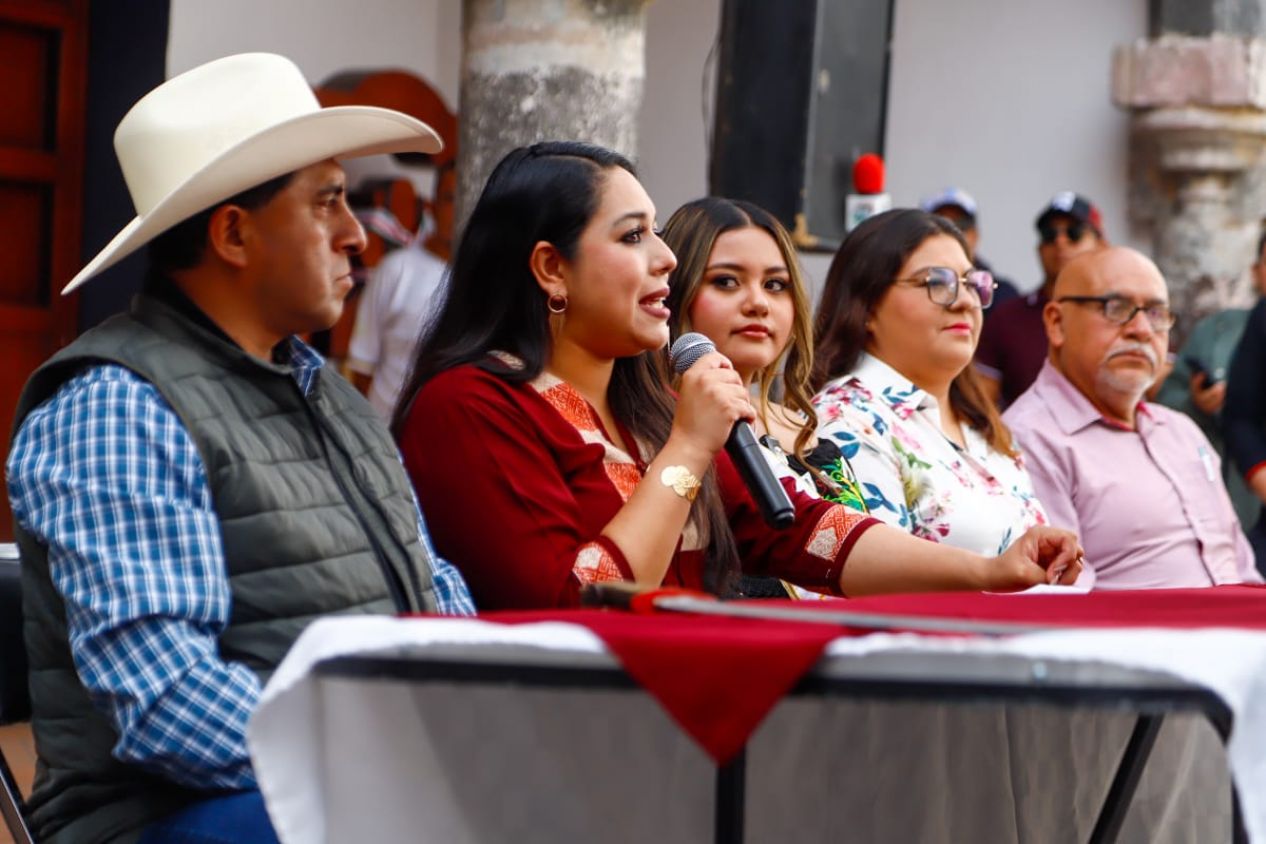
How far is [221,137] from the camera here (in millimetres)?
2633

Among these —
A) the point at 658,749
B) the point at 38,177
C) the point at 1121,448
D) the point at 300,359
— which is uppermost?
the point at 38,177

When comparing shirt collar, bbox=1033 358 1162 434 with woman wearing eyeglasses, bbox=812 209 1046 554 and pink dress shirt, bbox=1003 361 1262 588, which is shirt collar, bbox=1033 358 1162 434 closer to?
pink dress shirt, bbox=1003 361 1262 588

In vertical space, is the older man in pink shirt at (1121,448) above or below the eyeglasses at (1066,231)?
below

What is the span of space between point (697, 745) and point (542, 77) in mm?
3776

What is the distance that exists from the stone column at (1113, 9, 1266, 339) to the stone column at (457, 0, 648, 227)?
3.73m

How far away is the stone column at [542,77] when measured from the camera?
5.67m

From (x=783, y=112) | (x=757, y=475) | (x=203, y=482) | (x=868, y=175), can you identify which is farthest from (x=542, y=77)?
(x=203, y=482)

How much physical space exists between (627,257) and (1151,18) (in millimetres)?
6372

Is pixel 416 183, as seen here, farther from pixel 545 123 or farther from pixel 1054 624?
pixel 1054 624

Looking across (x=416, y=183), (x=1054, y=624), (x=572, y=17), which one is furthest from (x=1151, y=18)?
(x=1054, y=624)

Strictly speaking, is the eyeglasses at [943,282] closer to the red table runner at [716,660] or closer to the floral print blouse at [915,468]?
the floral print blouse at [915,468]

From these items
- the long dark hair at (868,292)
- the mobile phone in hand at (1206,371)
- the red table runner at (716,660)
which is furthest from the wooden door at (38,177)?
the red table runner at (716,660)

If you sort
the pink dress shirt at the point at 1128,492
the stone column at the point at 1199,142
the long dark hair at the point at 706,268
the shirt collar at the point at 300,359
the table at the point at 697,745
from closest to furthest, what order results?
1. the table at the point at 697,745
2. the shirt collar at the point at 300,359
3. the long dark hair at the point at 706,268
4. the pink dress shirt at the point at 1128,492
5. the stone column at the point at 1199,142

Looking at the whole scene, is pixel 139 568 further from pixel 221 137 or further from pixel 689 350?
pixel 689 350
